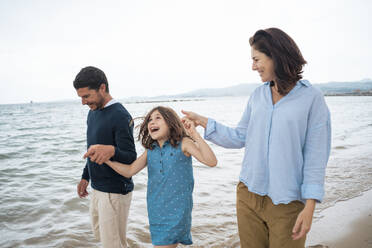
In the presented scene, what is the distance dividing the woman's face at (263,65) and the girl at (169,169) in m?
0.69

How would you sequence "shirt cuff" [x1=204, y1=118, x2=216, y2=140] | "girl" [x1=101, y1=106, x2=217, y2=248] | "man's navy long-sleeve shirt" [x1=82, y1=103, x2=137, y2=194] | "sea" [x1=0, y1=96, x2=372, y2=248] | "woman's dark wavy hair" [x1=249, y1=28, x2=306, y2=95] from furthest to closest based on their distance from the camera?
"sea" [x1=0, y1=96, x2=372, y2=248] < "man's navy long-sleeve shirt" [x1=82, y1=103, x2=137, y2=194] < "girl" [x1=101, y1=106, x2=217, y2=248] < "shirt cuff" [x1=204, y1=118, x2=216, y2=140] < "woman's dark wavy hair" [x1=249, y1=28, x2=306, y2=95]

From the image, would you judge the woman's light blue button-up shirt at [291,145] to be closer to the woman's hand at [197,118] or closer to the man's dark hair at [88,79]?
the woman's hand at [197,118]

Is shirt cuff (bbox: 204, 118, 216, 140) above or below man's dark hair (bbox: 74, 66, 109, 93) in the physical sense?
below

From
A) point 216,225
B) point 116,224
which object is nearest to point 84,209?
point 216,225

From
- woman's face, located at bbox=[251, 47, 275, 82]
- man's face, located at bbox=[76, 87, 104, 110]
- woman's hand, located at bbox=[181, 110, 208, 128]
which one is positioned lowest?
woman's hand, located at bbox=[181, 110, 208, 128]

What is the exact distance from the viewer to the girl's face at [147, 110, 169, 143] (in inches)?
98.8

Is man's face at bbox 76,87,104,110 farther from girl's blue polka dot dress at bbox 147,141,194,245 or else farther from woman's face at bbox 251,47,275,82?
woman's face at bbox 251,47,275,82

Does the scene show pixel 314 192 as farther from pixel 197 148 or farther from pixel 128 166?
pixel 128 166

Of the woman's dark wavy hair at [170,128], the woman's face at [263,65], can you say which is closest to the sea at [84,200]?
the woman's dark wavy hair at [170,128]

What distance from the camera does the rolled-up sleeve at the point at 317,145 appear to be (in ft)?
5.78

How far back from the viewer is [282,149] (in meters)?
1.84

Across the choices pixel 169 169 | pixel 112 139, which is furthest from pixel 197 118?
pixel 112 139

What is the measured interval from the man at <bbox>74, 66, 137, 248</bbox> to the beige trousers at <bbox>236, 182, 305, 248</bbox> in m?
1.21

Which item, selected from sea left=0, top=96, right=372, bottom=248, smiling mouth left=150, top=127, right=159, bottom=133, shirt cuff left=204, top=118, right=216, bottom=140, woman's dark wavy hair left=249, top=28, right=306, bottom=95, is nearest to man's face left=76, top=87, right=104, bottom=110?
sea left=0, top=96, right=372, bottom=248
